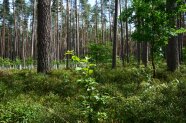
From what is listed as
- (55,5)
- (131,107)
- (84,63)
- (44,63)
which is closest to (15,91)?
(44,63)

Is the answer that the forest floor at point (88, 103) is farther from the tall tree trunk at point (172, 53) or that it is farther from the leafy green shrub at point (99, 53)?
the leafy green shrub at point (99, 53)

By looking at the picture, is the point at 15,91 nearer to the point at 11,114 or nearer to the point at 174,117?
the point at 11,114

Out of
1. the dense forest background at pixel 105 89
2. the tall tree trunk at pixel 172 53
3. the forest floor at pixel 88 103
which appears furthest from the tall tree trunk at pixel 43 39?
the tall tree trunk at pixel 172 53

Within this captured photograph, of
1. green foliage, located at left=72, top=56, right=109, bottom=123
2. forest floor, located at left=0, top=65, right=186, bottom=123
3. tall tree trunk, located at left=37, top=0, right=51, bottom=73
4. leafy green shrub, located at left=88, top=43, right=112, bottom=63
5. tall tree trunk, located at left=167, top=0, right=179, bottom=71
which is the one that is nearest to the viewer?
green foliage, located at left=72, top=56, right=109, bottom=123

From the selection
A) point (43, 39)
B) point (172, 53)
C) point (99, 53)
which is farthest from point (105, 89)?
point (99, 53)

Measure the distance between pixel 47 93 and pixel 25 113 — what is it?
344 centimetres

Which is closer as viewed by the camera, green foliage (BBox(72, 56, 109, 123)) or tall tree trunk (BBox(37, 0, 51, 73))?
green foliage (BBox(72, 56, 109, 123))

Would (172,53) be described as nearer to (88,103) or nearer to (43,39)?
(43,39)

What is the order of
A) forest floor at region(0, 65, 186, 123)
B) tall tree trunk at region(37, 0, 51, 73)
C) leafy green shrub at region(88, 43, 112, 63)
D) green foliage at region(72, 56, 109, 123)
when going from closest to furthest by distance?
green foliage at region(72, 56, 109, 123)
forest floor at region(0, 65, 186, 123)
tall tree trunk at region(37, 0, 51, 73)
leafy green shrub at region(88, 43, 112, 63)

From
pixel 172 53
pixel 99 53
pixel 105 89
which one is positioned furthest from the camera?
pixel 99 53

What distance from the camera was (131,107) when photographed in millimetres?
6910

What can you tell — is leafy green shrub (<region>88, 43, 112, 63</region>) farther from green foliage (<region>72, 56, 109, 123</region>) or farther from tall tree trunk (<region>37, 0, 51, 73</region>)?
green foliage (<region>72, 56, 109, 123</region>)

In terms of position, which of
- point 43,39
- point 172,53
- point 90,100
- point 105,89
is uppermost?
point 43,39

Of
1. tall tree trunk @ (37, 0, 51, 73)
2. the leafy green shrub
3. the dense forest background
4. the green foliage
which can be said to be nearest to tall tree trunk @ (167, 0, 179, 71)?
the dense forest background
